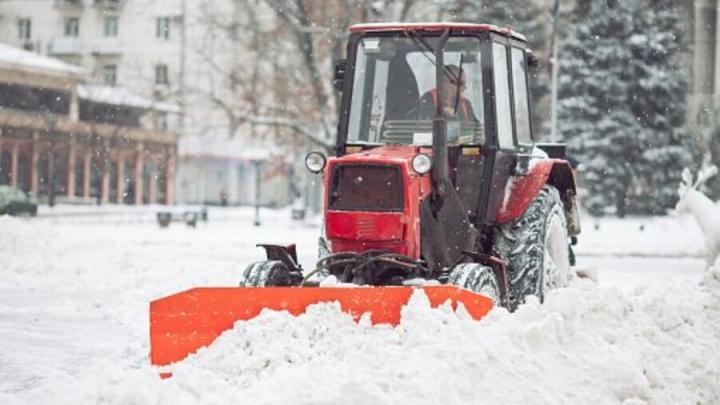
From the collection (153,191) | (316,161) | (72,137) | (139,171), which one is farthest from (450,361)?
(153,191)

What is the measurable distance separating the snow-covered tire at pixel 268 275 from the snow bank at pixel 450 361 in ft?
3.54

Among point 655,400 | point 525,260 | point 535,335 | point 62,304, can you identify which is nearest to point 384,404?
point 535,335

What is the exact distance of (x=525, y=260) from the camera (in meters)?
8.59

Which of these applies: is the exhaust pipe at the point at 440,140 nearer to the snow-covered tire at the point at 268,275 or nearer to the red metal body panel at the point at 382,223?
the red metal body panel at the point at 382,223

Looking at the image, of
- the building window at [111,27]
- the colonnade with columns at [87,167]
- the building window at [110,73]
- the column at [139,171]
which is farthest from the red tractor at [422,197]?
the building window at [111,27]

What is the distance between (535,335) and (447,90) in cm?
269

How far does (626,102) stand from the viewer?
42969 millimetres

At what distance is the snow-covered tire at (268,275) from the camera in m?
8.02

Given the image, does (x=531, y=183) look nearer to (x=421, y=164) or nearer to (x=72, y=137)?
(x=421, y=164)

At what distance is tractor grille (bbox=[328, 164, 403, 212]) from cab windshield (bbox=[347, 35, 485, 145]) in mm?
812

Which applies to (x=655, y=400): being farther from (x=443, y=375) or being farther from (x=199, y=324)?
(x=199, y=324)

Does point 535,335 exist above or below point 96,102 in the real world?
below

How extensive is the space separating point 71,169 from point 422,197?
46.7 meters

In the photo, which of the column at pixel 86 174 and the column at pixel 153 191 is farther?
the column at pixel 153 191
